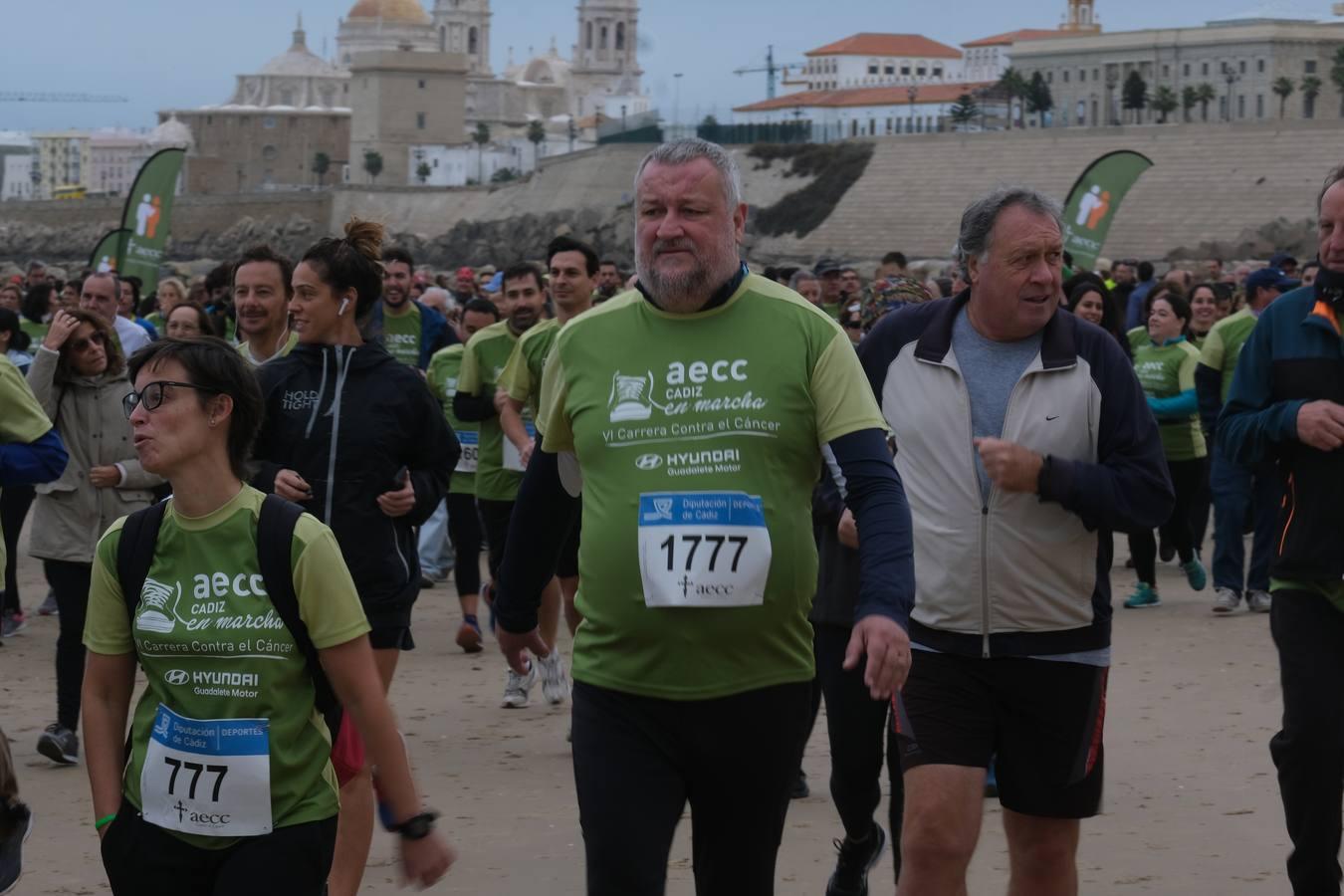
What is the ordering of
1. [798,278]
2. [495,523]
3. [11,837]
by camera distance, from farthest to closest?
[798,278]
[495,523]
[11,837]

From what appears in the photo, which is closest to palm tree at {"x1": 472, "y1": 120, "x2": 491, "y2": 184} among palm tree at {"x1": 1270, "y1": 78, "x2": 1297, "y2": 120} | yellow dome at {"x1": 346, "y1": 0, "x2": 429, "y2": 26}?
yellow dome at {"x1": 346, "y1": 0, "x2": 429, "y2": 26}

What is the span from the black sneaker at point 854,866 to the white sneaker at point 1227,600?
6.09 meters

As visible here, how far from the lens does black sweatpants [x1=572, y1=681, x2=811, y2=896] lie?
3789 mm

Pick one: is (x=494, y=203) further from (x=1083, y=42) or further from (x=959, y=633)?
(x=959, y=633)

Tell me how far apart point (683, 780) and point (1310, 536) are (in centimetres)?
177

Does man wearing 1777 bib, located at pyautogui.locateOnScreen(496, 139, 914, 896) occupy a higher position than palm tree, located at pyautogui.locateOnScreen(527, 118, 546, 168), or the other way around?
palm tree, located at pyautogui.locateOnScreen(527, 118, 546, 168)

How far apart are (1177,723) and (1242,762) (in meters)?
0.79

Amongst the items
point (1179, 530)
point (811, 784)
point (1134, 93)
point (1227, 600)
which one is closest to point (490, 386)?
point (811, 784)

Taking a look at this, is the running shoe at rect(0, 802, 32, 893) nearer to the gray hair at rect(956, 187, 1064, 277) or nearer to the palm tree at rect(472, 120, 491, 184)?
the gray hair at rect(956, 187, 1064, 277)

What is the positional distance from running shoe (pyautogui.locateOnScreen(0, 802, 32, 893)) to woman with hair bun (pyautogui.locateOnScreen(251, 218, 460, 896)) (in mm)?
2175

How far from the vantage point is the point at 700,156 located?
3.90 meters

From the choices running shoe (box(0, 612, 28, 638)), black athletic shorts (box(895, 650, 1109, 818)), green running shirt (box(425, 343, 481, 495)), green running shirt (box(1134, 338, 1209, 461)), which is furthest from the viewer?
green running shirt (box(1134, 338, 1209, 461))

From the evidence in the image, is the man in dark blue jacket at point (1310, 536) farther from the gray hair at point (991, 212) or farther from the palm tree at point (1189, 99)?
the palm tree at point (1189, 99)

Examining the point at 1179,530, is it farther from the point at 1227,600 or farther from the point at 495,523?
the point at 495,523
